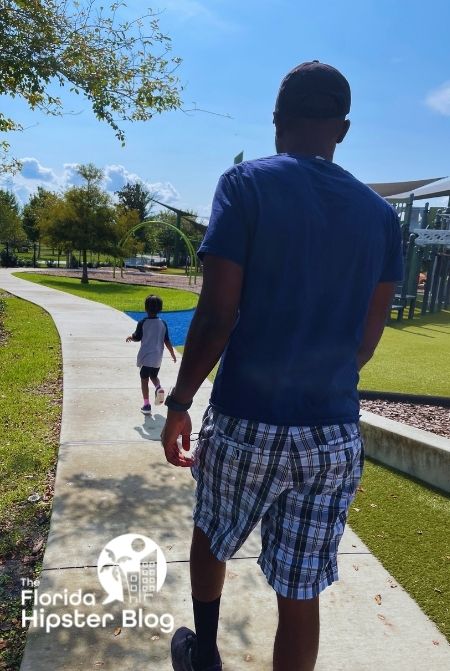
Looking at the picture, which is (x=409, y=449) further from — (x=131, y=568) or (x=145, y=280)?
(x=145, y=280)

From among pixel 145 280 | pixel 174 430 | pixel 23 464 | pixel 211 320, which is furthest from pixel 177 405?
pixel 145 280

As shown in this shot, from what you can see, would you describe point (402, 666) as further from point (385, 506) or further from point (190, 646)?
point (385, 506)

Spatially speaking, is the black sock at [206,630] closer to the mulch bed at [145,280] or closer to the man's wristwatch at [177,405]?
the man's wristwatch at [177,405]

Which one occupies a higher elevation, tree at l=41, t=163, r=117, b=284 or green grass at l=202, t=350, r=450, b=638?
tree at l=41, t=163, r=117, b=284

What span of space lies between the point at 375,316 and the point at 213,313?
640 mm

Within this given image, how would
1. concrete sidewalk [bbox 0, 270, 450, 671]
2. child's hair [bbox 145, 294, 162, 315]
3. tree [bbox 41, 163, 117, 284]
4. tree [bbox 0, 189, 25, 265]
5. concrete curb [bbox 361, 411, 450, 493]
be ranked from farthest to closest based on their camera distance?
tree [bbox 0, 189, 25, 265] < tree [bbox 41, 163, 117, 284] < child's hair [bbox 145, 294, 162, 315] < concrete curb [bbox 361, 411, 450, 493] < concrete sidewalk [bbox 0, 270, 450, 671]

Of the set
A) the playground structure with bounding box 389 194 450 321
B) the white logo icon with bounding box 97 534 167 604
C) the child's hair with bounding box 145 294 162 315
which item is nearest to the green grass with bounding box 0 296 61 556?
the white logo icon with bounding box 97 534 167 604

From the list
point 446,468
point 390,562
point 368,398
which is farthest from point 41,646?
point 368,398

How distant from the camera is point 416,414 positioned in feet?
18.1

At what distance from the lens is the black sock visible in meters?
1.86

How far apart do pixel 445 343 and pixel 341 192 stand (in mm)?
11527

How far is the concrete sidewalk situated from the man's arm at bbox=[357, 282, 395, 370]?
127 cm

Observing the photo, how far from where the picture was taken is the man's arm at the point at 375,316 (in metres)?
1.80

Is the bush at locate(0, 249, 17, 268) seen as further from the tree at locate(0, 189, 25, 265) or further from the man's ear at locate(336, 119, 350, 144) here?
the man's ear at locate(336, 119, 350, 144)
